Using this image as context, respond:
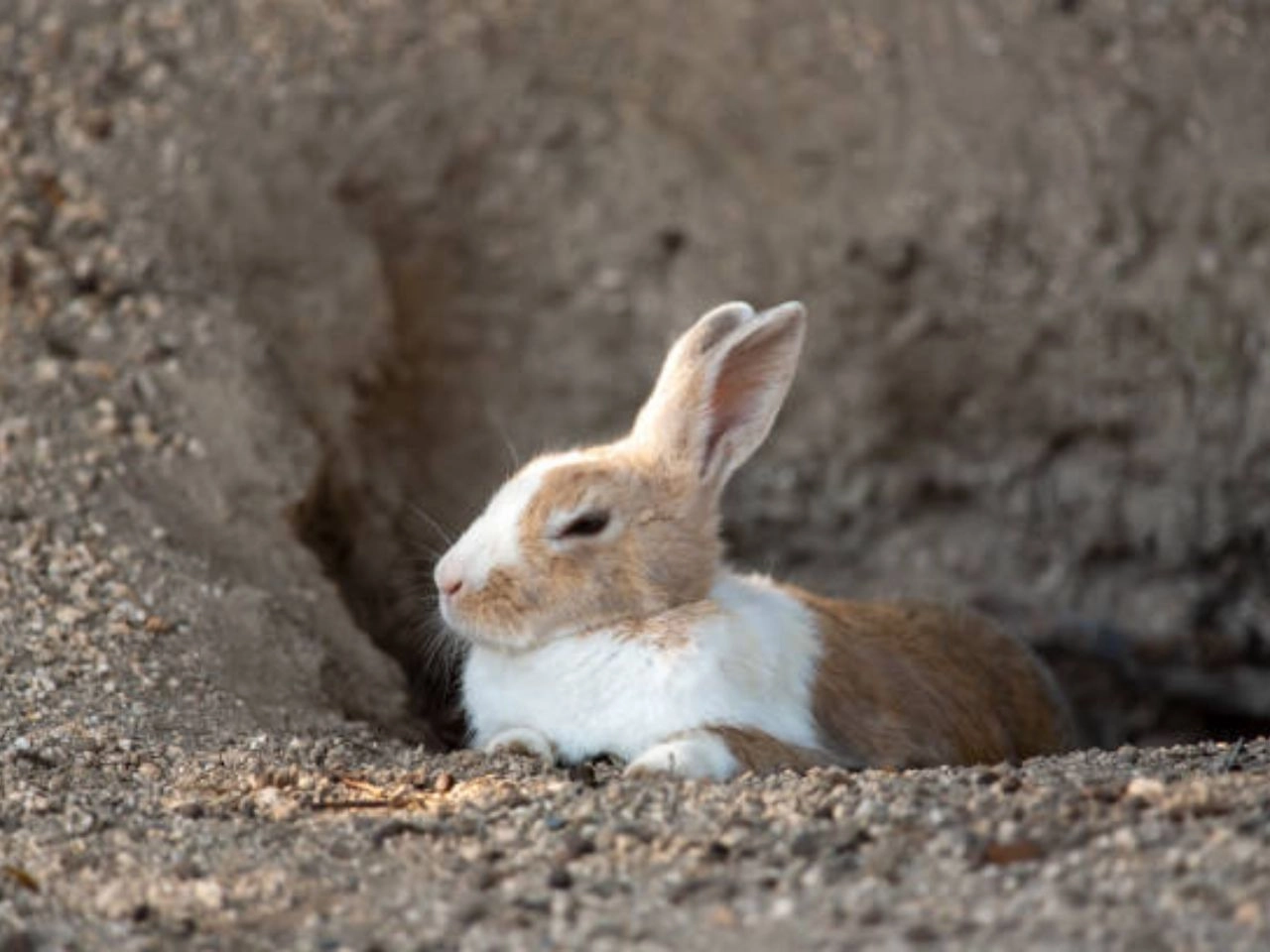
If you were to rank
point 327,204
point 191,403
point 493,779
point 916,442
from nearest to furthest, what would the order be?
point 493,779 → point 191,403 → point 327,204 → point 916,442

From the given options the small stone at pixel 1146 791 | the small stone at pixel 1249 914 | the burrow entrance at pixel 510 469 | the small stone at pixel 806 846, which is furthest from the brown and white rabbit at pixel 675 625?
the burrow entrance at pixel 510 469

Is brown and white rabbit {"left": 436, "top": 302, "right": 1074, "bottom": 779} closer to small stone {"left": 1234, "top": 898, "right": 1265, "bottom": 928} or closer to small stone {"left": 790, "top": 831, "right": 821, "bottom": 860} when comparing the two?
small stone {"left": 790, "top": 831, "right": 821, "bottom": 860}

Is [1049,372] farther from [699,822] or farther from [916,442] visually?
[699,822]

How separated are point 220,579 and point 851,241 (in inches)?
139

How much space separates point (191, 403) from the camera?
8133mm

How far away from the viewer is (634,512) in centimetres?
650

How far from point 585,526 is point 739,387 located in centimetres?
78

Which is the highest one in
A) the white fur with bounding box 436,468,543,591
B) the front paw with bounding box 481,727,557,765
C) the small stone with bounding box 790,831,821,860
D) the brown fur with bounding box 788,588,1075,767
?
the white fur with bounding box 436,468,543,591

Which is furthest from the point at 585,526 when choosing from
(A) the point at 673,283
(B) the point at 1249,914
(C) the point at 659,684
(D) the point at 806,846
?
(A) the point at 673,283

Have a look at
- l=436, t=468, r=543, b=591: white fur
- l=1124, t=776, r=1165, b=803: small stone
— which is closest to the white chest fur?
l=436, t=468, r=543, b=591: white fur

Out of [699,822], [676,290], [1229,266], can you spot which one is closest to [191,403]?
[676,290]

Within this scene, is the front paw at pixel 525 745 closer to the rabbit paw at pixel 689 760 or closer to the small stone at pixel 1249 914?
the rabbit paw at pixel 689 760

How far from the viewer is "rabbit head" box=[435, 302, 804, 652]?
20.8 feet

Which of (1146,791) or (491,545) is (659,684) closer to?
(491,545)
